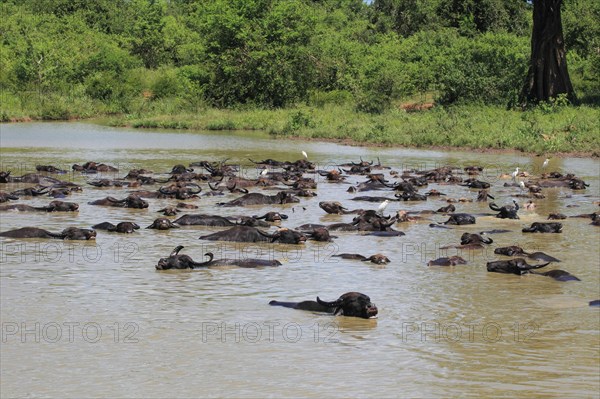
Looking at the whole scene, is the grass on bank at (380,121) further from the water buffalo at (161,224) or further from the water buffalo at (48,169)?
the water buffalo at (161,224)

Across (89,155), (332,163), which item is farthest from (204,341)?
(89,155)

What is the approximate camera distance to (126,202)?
15.7 meters

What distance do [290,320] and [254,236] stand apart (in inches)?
160

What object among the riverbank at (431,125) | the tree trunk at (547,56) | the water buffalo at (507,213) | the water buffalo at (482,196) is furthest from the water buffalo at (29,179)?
the tree trunk at (547,56)

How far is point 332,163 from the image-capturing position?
23.7m

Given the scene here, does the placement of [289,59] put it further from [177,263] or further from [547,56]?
[177,263]

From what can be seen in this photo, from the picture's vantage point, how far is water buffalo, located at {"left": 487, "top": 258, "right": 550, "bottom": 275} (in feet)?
34.5

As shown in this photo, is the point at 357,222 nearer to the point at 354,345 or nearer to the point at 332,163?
the point at 354,345

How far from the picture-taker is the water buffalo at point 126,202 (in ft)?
50.7

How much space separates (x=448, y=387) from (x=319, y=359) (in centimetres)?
111

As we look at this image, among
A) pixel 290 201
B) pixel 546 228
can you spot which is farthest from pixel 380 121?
pixel 546 228

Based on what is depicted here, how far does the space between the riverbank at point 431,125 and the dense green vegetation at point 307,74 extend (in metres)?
0.07

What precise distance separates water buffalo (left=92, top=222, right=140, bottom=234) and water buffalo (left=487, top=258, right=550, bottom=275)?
16.4 feet

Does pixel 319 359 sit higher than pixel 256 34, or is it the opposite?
pixel 256 34
